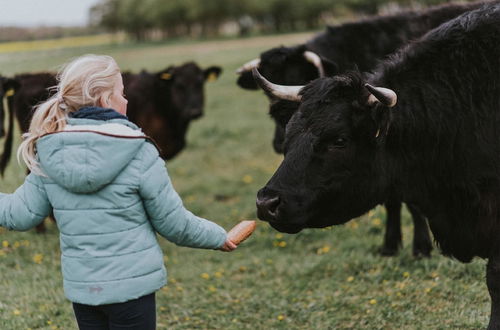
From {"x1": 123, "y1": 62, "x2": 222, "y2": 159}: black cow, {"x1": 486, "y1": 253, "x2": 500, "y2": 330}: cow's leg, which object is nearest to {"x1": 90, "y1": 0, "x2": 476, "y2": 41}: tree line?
{"x1": 123, "y1": 62, "x2": 222, "y2": 159}: black cow

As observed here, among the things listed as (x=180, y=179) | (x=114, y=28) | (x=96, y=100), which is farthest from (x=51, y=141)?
(x=114, y=28)

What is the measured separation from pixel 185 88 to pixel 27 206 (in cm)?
791

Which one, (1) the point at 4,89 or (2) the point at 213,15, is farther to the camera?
(2) the point at 213,15

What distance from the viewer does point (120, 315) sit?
122 inches

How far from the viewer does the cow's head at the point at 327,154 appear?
3.80m

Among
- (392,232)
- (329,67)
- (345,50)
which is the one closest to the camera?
(392,232)

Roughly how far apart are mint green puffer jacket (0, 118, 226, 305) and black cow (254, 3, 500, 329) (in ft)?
2.68

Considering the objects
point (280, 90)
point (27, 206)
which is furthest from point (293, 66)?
point (27, 206)

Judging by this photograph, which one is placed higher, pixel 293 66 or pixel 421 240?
pixel 293 66

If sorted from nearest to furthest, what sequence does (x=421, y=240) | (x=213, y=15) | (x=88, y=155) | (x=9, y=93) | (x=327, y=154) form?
1. (x=88, y=155)
2. (x=327, y=154)
3. (x=421, y=240)
4. (x=9, y=93)
5. (x=213, y=15)

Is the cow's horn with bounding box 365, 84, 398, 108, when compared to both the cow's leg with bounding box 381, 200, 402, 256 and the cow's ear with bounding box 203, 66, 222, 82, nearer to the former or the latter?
the cow's leg with bounding box 381, 200, 402, 256

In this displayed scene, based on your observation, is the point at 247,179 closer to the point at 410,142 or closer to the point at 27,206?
the point at 410,142

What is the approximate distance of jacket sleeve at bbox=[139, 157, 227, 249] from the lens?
3035 millimetres

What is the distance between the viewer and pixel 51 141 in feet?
9.93
